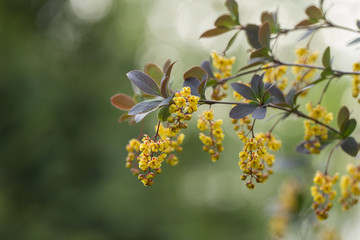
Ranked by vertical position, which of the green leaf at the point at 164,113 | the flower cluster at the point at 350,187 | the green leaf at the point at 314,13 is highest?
the green leaf at the point at 314,13

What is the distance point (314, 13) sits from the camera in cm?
120

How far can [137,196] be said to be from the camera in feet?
18.9

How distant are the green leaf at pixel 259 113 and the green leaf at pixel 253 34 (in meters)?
0.33

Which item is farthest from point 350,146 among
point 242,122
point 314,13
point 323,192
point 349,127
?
point 314,13

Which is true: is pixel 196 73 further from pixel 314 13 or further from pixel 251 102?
pixel 314 13

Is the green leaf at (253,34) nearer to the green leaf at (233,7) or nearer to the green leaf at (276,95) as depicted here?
the green leaf at (233,7)

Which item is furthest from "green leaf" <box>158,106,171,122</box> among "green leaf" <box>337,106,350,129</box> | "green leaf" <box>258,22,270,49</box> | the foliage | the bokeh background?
the bokeh background

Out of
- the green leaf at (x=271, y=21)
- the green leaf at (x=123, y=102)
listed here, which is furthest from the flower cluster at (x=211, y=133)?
the green leaf at (x=271, y=21)

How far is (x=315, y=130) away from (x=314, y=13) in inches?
14.7

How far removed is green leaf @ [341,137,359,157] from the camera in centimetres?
108

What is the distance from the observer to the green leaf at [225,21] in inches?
47.4

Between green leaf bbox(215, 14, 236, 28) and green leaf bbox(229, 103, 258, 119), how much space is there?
0.37 metres

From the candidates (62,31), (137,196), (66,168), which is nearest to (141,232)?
(137,196)

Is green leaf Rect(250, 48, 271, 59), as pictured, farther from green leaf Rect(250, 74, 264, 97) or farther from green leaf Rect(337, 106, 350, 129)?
green leaf Rect(337, 106, 350, 129)
